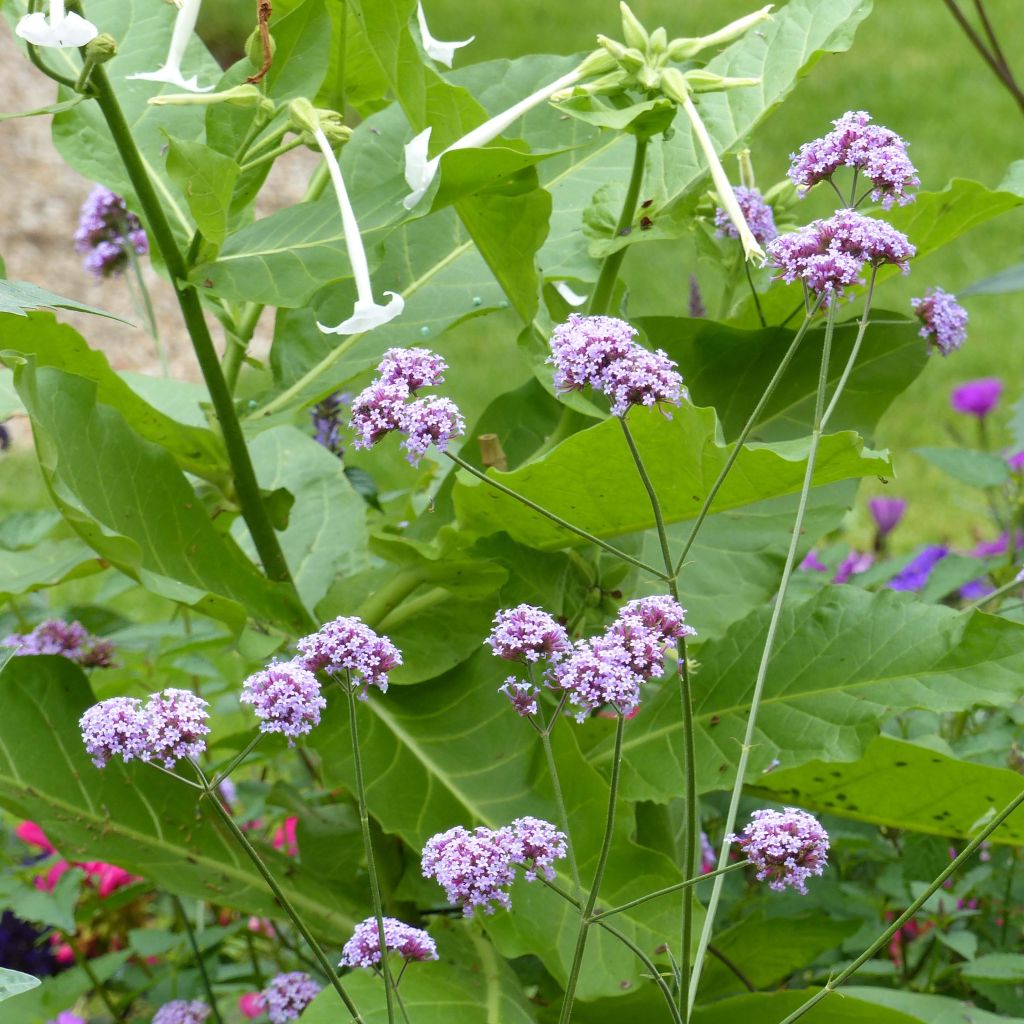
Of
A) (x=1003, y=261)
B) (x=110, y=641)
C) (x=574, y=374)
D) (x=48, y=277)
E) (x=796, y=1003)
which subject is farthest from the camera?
(x=48, y=277)

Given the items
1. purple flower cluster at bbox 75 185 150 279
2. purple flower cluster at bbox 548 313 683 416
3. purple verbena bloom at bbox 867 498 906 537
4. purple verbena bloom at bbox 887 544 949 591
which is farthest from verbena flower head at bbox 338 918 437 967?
purple verbena bloom at bbox 867 498 906 537

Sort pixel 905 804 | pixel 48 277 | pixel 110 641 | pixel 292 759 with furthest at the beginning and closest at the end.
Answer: pixel 48 277
pixel 292 759
pixel 110 641
pixel 905 804

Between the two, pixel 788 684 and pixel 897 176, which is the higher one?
pixel 897 176

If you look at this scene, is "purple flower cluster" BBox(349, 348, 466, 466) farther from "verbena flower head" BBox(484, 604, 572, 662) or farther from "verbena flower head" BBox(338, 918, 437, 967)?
"verbena flower head" BBox(338, 918, 437, 967)

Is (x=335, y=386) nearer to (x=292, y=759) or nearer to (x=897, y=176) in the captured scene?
(x=897, y=176)

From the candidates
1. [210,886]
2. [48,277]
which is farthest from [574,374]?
[48,277]

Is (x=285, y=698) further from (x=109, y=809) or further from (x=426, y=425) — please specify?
(x=109, y=809)

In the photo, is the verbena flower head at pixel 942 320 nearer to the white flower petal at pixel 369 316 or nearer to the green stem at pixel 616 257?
the green stem at pixel 616 257
